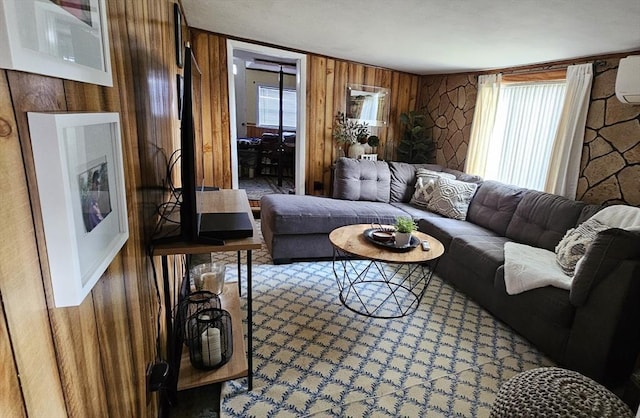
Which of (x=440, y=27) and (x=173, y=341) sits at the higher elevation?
(x=440, y=27)

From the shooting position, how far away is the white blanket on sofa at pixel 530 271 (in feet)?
6.82

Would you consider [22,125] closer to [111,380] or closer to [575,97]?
[111,380]

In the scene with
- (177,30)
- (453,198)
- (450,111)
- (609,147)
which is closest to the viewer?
(177,30)

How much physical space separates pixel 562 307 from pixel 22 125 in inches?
97.9

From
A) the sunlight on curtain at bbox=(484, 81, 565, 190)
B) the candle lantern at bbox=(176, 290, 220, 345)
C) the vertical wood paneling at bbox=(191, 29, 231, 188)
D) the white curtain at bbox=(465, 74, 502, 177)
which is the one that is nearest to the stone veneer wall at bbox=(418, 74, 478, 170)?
the white curtain at bbox=(465, 74, 502, 177)

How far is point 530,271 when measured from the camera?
7.14ft

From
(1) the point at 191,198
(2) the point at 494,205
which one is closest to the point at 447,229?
(2) the point at 494,205

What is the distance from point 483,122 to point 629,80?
1.58 m

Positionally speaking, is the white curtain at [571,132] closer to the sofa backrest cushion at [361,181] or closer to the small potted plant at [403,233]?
the sofa backrest cushion at [361,181]

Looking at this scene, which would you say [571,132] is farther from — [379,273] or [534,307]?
[379,273]

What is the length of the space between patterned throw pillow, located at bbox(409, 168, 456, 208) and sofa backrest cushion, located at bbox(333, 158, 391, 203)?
13.6 inches

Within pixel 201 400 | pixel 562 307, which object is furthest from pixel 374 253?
pixel 201 400

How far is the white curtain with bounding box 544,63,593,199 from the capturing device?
2.95m

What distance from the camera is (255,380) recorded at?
176 centimetres
